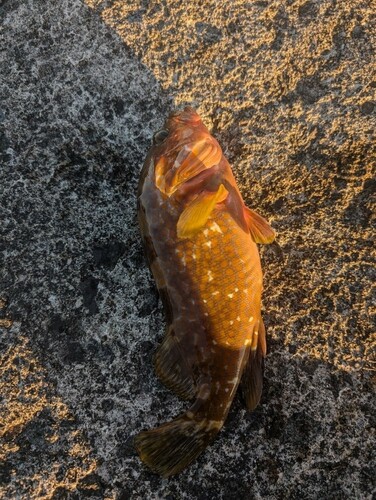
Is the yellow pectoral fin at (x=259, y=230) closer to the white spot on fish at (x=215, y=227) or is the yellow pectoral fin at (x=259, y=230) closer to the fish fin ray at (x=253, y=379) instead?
the white spot on fish at (x=215, y=227)

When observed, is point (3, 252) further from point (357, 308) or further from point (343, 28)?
point (343, 28)

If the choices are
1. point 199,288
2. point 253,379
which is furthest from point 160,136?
point 253,379

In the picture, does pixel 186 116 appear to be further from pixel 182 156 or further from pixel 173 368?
pixel 173 368

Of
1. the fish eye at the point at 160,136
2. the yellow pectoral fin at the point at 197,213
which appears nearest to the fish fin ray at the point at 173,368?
the yellow pectoral fin at the point at 197,213

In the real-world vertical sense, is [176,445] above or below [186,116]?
below

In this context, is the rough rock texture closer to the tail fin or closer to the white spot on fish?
the tail fin

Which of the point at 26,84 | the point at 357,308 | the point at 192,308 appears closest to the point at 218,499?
the point at 192,308

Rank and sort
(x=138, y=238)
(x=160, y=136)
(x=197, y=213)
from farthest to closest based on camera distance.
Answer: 1. (x=138, y=238)
2. (x=160, y=136)
3. (x=197, y=213)

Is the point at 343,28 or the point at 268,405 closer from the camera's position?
the point at 268,405
